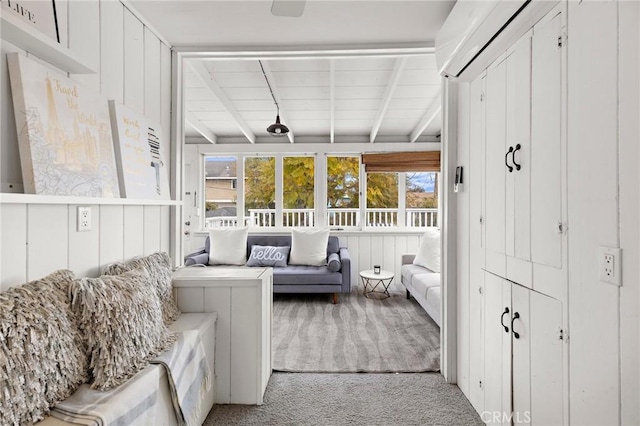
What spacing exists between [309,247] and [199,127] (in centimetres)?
244

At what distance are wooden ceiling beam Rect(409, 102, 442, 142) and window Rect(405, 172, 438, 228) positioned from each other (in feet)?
2.22

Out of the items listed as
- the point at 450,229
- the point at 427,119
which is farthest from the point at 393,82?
the point at 450,229

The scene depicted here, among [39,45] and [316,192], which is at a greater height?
[39,45]

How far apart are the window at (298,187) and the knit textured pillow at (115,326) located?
414cm

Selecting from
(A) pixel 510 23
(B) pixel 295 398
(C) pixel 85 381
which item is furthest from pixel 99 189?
(A) pixel 510 23

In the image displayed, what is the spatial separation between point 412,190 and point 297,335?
3.45 m

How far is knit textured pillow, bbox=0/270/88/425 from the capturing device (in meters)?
0.97

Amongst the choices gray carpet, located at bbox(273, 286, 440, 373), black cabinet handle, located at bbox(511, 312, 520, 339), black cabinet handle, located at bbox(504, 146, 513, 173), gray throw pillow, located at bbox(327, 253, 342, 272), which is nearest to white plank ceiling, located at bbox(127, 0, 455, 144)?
black cabinet handle, located at bbox(504, 146, 513, 173)

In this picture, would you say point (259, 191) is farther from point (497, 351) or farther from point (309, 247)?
point (497, 351)

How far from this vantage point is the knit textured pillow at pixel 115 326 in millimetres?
1255

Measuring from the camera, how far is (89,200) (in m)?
1.48

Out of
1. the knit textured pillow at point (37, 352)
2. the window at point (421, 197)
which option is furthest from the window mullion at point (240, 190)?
the knit textured pillow at point (37, 352)

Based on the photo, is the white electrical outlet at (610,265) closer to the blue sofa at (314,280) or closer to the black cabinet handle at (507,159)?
the black cabinet handle at (507,159)

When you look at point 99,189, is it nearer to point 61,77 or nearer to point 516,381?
point 61,77
